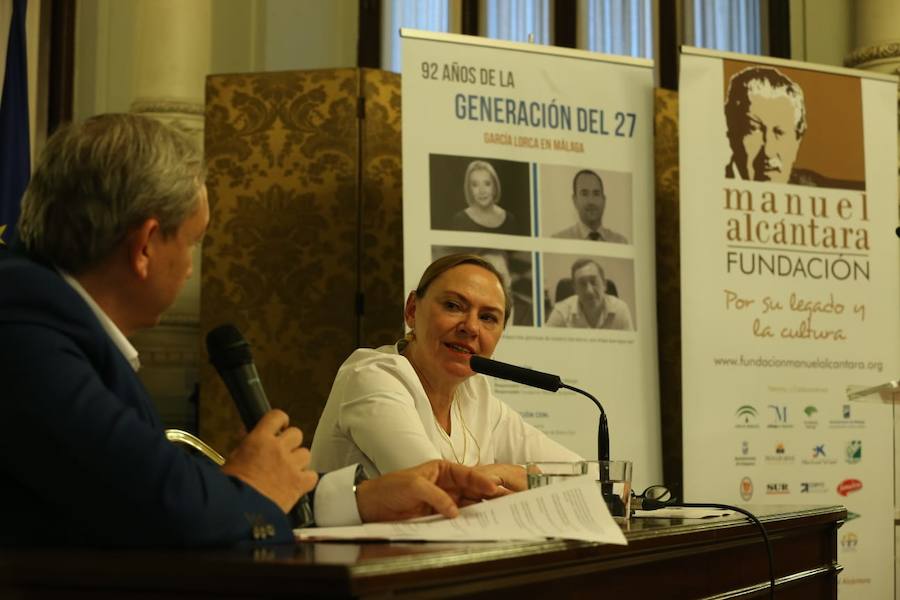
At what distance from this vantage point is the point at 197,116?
6.03 metres

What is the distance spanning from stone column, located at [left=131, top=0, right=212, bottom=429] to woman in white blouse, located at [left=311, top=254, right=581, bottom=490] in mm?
2963

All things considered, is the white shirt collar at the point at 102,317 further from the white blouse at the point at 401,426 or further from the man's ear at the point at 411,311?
the man's ear at the point at 411,311

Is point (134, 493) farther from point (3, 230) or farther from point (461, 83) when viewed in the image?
point (3, 230)

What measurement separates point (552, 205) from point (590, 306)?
425 mm

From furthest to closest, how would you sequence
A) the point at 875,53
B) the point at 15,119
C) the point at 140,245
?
the point at 875,53, the point at 15,119, the point at 140,245

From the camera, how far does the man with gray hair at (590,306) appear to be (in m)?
4.75

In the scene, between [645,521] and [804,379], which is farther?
[804,379]

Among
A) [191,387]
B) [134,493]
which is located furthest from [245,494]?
[191,387]

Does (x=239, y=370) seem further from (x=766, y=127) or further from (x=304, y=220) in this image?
(x=766, y=127)

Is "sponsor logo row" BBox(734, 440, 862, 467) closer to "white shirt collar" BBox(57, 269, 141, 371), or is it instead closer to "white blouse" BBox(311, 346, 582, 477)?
"white blouse" BBox(311, 346, 582, 477)

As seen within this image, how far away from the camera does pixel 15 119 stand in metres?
5.36

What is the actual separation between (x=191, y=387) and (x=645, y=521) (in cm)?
416

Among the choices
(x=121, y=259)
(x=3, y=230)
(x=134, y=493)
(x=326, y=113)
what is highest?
(x=326, y=113)

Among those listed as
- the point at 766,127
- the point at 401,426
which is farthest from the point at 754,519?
the point at 766,127
